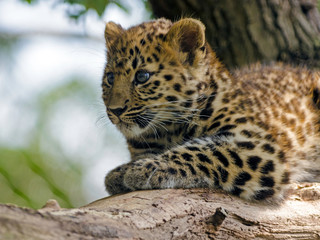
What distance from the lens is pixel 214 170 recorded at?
4277mm

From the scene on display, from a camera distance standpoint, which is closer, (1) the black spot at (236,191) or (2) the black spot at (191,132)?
(1) the black spot at (236,191)

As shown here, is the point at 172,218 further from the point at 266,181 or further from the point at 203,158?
the point at 266,181

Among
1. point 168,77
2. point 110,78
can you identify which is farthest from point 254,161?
point 110,78

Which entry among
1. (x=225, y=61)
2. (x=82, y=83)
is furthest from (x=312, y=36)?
(x=82, y=83)

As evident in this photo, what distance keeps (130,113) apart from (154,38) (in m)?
0.88

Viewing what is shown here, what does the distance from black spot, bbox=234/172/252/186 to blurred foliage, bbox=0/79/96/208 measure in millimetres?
2625

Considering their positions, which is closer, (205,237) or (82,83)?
(205,237)

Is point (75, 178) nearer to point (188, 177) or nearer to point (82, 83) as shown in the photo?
point (82, 83)

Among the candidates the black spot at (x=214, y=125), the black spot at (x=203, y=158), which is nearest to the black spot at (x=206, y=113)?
the black spot at (x=214, y=125)

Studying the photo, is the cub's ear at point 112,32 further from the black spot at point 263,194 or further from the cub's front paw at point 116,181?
the black spot at point 263,194

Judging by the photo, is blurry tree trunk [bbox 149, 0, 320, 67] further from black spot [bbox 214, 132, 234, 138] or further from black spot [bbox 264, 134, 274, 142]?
black spot [bbox 214, 132, 234, 138]

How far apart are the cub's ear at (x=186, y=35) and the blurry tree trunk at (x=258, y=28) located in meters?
1.83

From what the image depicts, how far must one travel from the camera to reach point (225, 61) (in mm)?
7062

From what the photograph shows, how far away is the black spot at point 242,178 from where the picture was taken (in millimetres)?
4281
